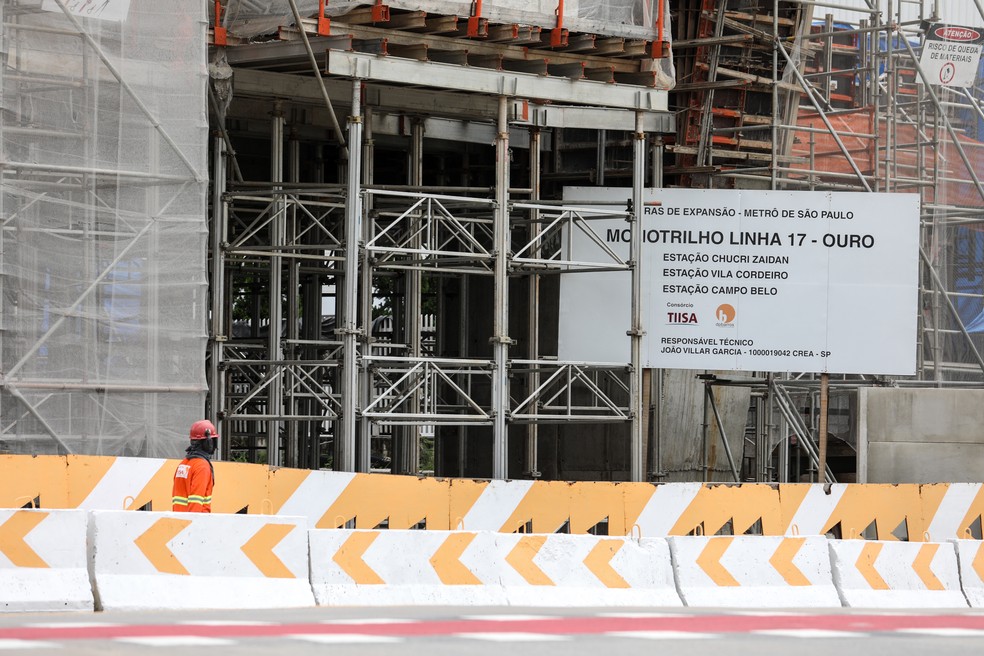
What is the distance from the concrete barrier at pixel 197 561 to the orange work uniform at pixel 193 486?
0.88 metres

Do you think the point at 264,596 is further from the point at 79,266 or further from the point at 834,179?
the point at 834,179

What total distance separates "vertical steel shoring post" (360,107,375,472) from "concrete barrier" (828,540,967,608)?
620cm

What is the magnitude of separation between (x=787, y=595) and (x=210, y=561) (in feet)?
17.6

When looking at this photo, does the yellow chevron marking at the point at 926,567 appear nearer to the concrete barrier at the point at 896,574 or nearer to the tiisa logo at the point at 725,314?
the concrete barrier at the point at 896,574

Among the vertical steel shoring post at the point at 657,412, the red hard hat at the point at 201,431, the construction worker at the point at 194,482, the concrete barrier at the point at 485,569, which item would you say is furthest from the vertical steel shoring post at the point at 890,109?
the construction worker at the point at 194,482

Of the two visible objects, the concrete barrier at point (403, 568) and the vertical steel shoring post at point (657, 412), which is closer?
the concrete barrier at point (403, 568)

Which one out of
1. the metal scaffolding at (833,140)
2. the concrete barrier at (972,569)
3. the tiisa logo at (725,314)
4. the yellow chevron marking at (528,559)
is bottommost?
the concrete barrier at (972,569)

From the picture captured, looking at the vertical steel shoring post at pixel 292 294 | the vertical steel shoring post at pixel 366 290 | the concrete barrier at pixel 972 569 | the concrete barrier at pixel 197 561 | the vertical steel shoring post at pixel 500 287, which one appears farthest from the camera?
the vertical steel shoring post at pixel 292 294

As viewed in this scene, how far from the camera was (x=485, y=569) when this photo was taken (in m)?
13.5

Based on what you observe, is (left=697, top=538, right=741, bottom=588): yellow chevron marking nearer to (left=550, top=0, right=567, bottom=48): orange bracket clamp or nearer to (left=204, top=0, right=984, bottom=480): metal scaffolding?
(left=204, top=0, right=984, bottom=480): metal scaffolding

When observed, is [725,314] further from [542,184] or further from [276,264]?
[276,264]

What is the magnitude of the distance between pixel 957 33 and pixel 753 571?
1176cm

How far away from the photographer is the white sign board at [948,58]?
23250 mm

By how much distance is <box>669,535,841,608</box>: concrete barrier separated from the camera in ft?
46.8
